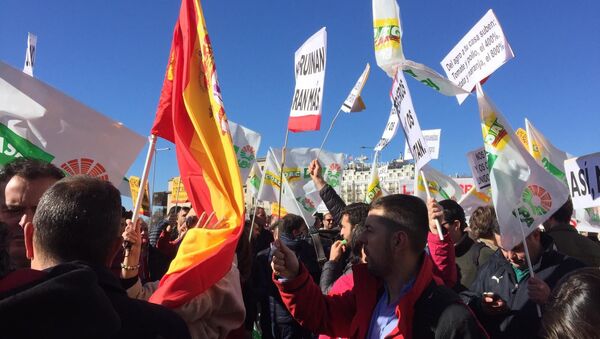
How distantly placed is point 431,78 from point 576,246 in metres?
2.10

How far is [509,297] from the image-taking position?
3508 mm

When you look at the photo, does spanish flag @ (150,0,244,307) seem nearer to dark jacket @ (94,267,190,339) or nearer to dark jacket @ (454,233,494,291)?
dark jacket @ (94,267,190,339)

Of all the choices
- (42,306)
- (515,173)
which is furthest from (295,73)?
(42,306)

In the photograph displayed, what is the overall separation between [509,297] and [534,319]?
0.29 metres

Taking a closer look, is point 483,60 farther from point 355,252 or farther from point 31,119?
point 31,119

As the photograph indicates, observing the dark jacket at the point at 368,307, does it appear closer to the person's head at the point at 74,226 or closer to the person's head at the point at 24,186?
the person's head at the point at 74,226


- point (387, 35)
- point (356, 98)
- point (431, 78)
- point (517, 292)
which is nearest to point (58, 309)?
point (517, 292)

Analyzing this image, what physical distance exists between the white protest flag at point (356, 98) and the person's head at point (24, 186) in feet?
15.3

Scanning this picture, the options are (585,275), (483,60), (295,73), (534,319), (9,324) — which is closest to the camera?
(9,324)

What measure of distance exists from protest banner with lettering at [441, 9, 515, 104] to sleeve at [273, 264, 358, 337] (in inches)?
96.3

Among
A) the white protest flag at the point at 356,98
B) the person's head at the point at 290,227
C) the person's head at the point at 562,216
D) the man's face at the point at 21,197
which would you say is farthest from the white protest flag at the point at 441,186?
the man's face at the point at 21,197

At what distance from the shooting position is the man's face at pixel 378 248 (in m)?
2.67

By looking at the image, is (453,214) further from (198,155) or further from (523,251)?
(198,155)

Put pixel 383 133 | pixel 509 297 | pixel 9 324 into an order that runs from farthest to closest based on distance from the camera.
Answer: pixel 383 133 → pixel 509 297 → pixel 9 324
